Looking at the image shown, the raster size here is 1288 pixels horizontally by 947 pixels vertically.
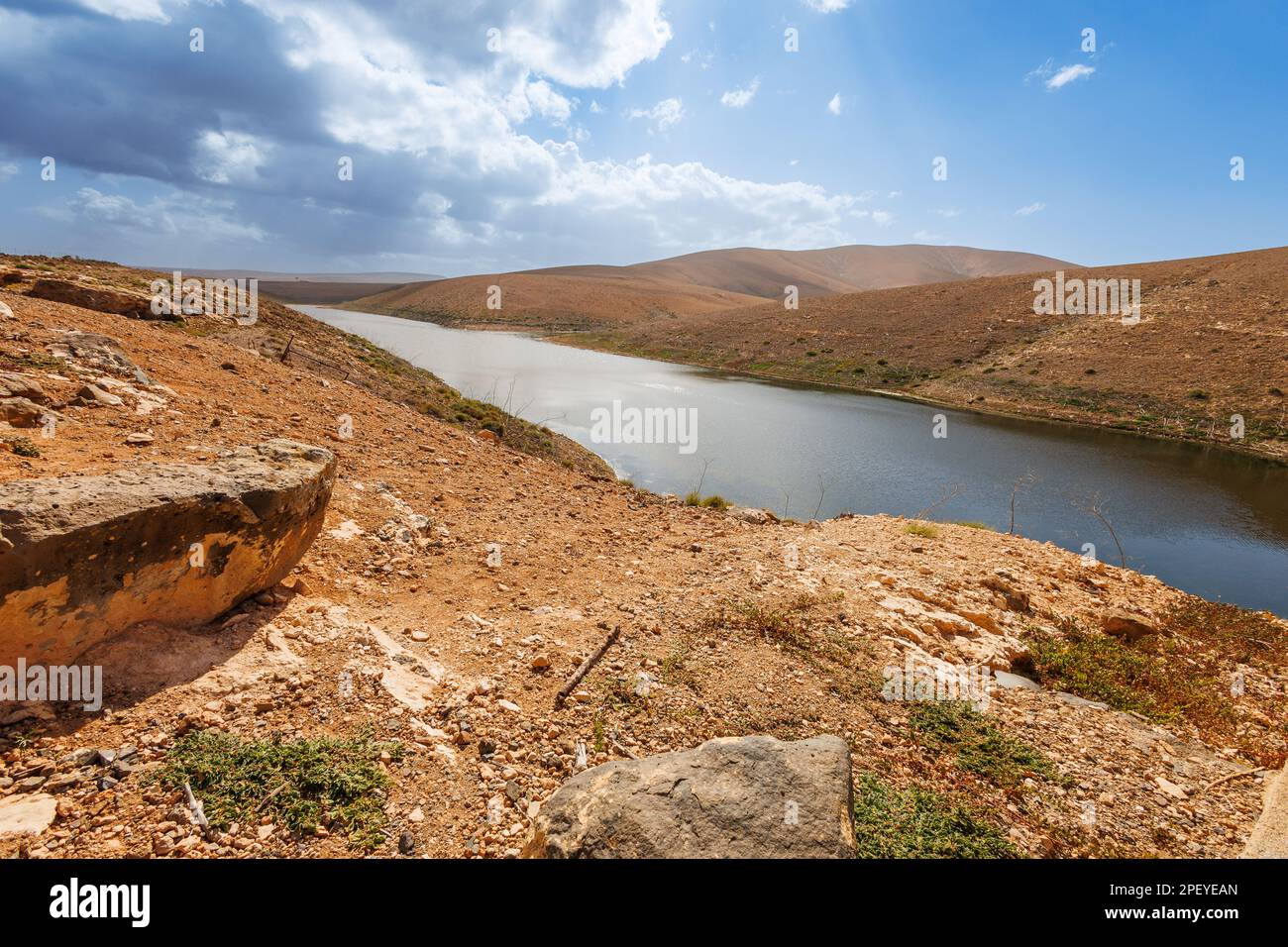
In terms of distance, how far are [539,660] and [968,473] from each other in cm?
2077

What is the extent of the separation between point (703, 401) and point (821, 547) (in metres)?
24.2

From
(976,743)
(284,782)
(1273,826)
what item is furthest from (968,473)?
(284,782)

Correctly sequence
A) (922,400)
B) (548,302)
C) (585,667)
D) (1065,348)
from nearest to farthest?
(585,667), (922,400), (1065,348), (548,302)

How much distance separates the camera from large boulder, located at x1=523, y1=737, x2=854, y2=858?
283cm

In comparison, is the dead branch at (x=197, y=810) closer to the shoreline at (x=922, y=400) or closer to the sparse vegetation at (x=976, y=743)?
the sparse vegetation at (x=976, y=743)

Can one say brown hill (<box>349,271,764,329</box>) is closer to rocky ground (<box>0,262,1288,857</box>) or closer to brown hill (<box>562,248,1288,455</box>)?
→ brown hill (<box>562,248,1288,455</box>)

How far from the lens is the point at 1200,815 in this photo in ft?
14.7

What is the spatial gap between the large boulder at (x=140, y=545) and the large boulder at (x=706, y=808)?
3.23 metres

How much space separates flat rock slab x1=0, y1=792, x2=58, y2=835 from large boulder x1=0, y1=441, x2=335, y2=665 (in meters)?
0.88

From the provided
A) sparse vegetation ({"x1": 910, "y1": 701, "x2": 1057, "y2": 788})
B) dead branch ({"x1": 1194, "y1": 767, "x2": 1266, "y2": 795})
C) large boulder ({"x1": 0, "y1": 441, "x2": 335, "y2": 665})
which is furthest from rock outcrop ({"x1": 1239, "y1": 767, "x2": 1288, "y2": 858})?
large boulder ({"x1": 0, "y1": 441, "x2": 335, "y2": 665})

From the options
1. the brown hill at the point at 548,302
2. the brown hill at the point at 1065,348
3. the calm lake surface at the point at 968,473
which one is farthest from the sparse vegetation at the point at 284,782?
the brown hill at the point at 548,302

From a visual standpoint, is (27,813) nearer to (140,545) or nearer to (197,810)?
(197,810)

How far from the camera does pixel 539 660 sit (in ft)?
17.3

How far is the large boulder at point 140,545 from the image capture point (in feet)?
10.9
